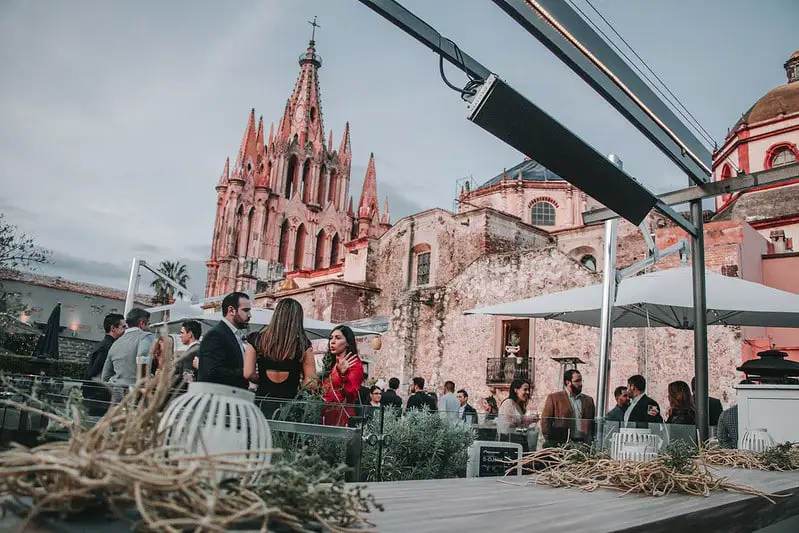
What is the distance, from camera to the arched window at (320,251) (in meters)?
62.2

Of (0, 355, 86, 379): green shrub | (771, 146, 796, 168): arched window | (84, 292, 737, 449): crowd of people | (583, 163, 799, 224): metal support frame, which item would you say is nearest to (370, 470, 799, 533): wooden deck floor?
(84, 292, 737, 449): crowd of people

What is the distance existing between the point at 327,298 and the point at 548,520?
83.1ft

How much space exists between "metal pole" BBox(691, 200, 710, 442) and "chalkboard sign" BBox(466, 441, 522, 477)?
1.47 meters

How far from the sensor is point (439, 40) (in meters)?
3.13

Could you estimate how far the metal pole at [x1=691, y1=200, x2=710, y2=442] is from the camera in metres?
4.73

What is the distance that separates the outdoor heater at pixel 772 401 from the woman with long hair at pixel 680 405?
6.12 ft

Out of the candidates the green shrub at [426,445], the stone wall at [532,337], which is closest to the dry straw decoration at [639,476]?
the green shrub at [426,445]

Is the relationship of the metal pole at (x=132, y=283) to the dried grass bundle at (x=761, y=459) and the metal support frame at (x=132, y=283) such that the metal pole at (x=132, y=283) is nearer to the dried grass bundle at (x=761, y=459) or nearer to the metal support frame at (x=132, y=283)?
the metal support frame at (x=132, y=283)

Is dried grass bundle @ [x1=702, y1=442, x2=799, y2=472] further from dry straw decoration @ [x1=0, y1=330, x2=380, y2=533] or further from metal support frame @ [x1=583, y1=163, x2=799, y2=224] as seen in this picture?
dry straw decoration @ [x1=0, y1=330, x2=380, y2=533]

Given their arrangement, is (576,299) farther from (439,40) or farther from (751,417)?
(439,40)

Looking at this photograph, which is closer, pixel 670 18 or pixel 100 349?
pixel 670 18

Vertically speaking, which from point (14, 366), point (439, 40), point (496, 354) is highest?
point (439, 40)

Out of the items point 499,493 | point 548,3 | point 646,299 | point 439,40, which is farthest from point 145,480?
point 646,299

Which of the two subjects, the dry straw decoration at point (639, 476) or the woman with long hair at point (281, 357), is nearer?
the dry straw decoration at point (639, 476)
